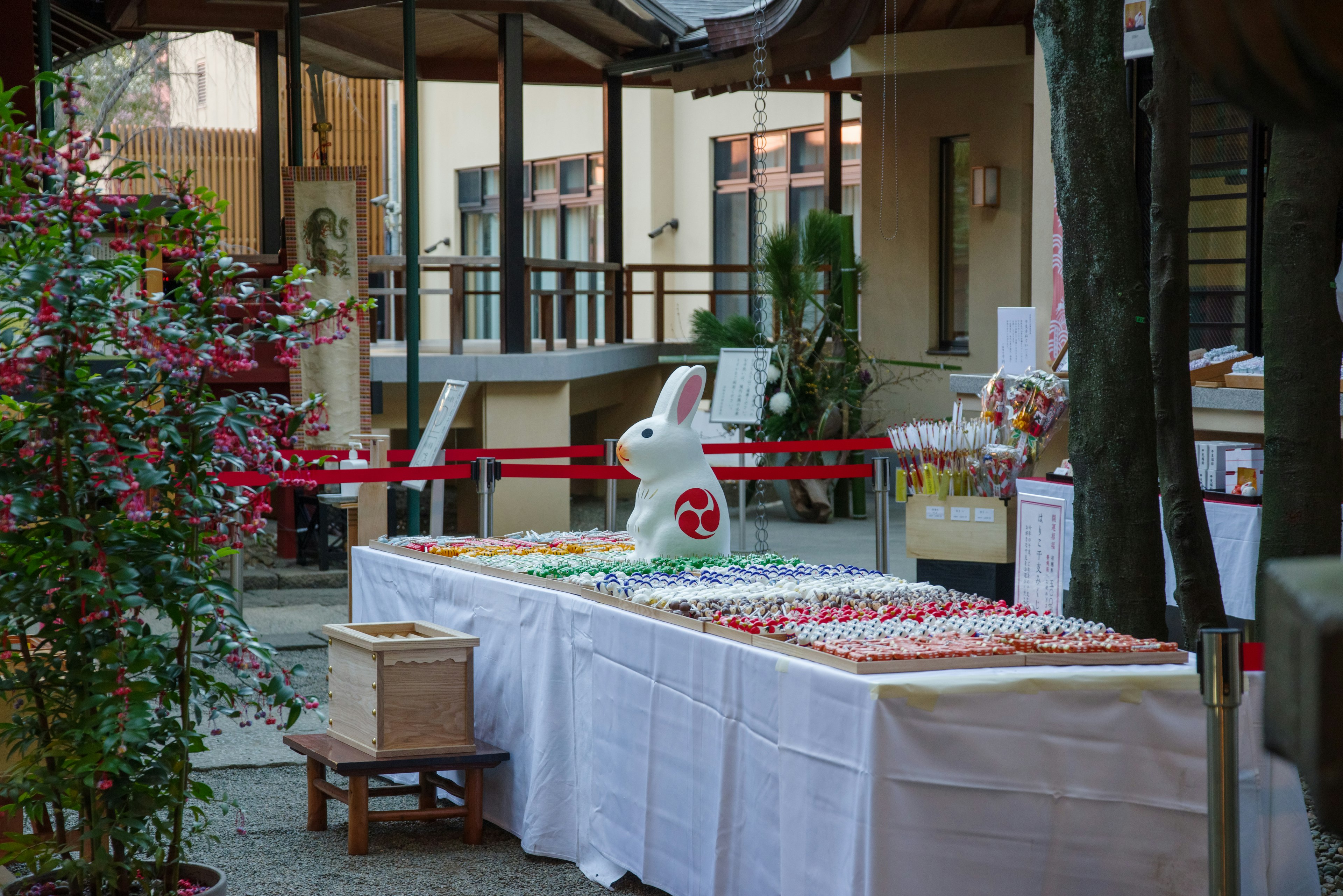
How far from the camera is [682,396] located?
4.59m

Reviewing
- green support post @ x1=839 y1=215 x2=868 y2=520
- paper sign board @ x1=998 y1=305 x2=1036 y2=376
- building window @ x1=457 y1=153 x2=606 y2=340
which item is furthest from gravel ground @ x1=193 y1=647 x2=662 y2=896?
building window @ x1=457 y1=153 x2=606 y2=340

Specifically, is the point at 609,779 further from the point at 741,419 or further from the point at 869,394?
the point at 869,394

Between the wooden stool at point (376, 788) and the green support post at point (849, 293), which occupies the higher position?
the green support post at point (849, 293)

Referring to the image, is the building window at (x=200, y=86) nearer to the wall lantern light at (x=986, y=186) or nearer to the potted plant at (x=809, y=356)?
the potted plant at (x=809, y=356)

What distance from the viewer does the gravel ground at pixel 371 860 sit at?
3.88 m

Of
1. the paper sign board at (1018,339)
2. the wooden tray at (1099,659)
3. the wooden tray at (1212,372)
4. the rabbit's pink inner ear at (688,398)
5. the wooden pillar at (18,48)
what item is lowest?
the wooden tray at (1099,659)

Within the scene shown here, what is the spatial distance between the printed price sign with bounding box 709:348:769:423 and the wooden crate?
409cm

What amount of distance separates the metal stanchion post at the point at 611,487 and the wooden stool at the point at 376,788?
2367 mm

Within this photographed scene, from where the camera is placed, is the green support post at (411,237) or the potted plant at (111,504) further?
the green support post at (411,237)

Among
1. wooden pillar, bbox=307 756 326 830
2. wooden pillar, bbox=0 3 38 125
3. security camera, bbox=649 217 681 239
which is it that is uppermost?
wooden pillar, bbox=0 3 38 125

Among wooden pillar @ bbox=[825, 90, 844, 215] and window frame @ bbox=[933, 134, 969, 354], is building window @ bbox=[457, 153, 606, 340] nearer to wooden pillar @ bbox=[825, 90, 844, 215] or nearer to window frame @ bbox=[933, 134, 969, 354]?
wooden pillar @ bbox=[825, 90, 844, 215]

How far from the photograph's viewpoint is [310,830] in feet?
14.6

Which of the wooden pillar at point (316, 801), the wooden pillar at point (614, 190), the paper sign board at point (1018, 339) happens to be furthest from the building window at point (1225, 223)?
the wooden pillar at point (614, 190)

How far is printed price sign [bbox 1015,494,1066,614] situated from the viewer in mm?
5934
